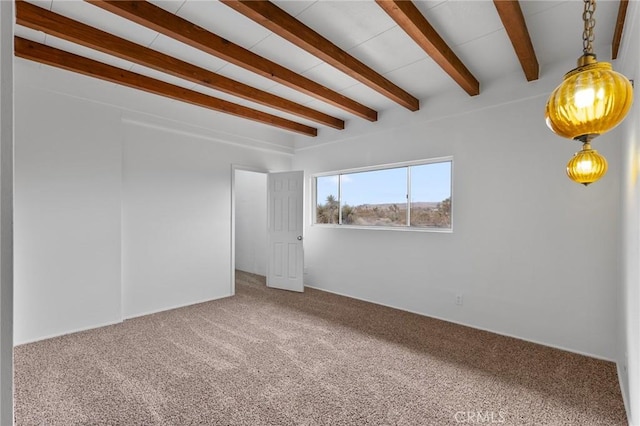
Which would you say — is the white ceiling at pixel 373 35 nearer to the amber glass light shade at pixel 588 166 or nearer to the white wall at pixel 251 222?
the amber glass light shade at pixel 588 166

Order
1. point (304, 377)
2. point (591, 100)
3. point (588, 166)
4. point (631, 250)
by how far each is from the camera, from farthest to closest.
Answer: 1. point (304, 377)
2. point (588, 166)
3. point (631, 250)
4. point (591, 100)

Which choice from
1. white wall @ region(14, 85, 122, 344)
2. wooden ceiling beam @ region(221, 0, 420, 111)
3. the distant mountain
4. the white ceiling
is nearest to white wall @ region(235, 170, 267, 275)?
the distant mountain

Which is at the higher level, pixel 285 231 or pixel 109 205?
pixel 109 205

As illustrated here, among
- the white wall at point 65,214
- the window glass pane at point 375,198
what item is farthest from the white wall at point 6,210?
the window glass pane at point 375,198

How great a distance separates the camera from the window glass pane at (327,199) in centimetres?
510

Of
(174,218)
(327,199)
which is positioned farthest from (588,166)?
(174,218)

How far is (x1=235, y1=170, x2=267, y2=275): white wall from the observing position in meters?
6.31

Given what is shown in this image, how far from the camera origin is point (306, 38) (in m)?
2.37

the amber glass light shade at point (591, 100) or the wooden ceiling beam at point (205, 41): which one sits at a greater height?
the wooden ceiling beam at point (205, 41)

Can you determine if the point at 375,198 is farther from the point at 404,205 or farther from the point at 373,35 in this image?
the point at 373,35

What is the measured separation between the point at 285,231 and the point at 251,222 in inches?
64.4

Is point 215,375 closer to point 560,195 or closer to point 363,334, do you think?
point 363,334

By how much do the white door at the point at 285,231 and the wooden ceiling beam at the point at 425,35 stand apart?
282 cm

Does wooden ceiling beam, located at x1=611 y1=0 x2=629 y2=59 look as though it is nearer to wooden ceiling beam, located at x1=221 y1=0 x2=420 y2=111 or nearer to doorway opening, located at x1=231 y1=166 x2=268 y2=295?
wooden ceiling beam, located at x1=221 y1=0 x2=420 y2=111
